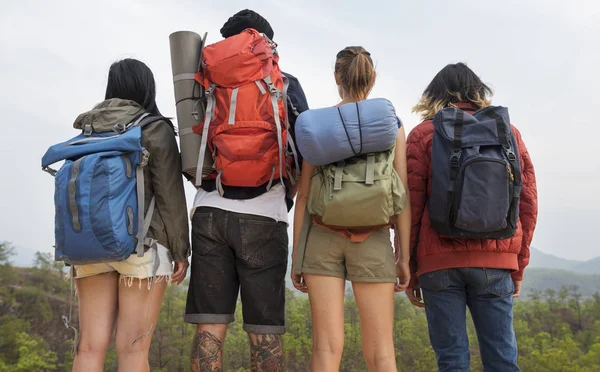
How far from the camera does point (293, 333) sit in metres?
8.95

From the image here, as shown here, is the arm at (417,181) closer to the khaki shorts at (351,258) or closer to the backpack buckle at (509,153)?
the khaki shorts at (351,258)

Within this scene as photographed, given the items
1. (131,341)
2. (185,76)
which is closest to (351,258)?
(131,341)

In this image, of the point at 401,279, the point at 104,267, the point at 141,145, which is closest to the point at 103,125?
the point at 141,145

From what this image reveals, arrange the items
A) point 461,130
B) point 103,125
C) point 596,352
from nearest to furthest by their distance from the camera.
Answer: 1. point 461,130
2. point 103,125
3. point 596,352

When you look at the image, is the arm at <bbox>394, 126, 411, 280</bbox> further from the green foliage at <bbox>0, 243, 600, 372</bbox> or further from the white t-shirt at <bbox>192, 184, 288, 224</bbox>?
the green foliage at <bbox>0, 243, 600, 372</bbox>

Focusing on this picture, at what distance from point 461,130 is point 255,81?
135cm

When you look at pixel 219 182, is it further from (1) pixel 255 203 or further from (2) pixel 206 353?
(2) pixel 206 353

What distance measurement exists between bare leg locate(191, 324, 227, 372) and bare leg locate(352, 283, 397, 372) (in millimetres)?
920

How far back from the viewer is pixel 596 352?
8492 millimetres

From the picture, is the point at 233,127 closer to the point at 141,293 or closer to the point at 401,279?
the point at 141,293

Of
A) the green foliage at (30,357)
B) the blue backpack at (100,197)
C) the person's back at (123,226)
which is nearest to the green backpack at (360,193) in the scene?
the person's back at (123,226)

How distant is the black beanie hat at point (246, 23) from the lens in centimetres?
329

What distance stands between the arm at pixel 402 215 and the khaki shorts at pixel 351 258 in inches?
8.1

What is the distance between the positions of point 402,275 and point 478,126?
108cm
